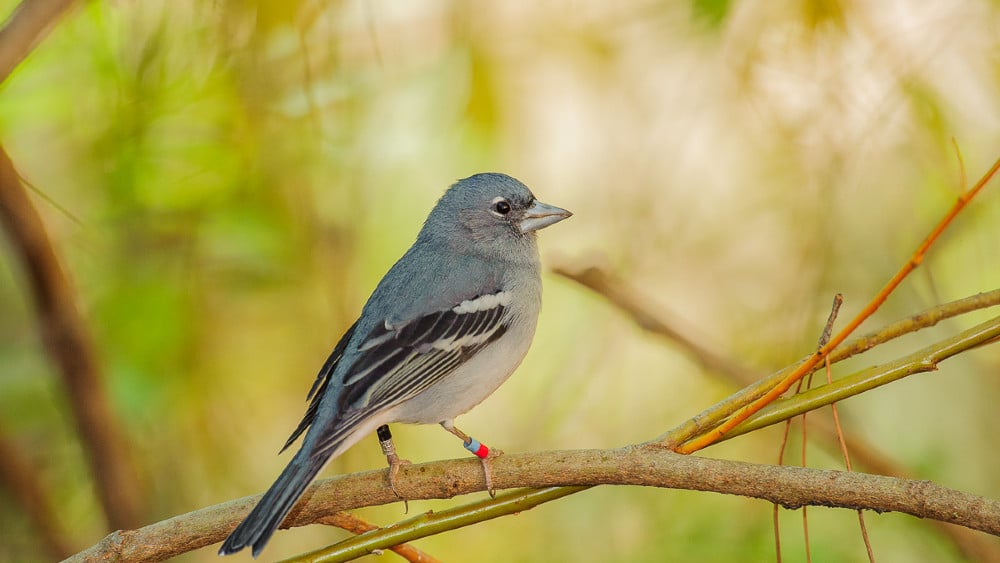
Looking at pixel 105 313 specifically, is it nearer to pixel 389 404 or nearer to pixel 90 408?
pixel 90 408

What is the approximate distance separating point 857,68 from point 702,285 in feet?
5.45

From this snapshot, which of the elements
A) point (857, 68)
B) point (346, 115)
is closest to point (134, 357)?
point (346, 115)

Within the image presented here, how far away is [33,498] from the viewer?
4.31 meters

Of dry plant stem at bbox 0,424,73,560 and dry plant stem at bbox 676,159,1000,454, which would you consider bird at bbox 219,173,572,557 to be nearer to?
dry plant stem at bbox 676,159,1000,454

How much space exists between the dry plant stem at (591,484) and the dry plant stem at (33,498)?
2370 millimetres

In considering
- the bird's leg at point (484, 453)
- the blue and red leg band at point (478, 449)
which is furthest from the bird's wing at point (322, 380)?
the blue and red leg band at point (478, 449)

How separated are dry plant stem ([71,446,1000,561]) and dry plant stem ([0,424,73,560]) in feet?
7.77

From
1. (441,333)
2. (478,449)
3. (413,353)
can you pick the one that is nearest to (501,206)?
(441,333)

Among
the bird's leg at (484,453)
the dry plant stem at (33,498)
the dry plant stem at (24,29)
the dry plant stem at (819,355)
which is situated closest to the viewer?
the dry plant stem at (819,355)

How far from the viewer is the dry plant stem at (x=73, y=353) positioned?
357 cm

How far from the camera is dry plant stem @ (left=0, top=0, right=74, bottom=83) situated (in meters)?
2.06

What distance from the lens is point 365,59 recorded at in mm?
4855

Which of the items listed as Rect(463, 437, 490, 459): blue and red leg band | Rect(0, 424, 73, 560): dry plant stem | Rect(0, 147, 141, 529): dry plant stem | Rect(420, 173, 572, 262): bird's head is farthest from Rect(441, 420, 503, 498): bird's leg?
Rect(0, 424, 73, 560): dry plant stem

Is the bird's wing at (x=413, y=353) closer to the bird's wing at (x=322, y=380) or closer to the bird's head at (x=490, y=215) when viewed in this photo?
the bird's wing at (x=322, y=380)
